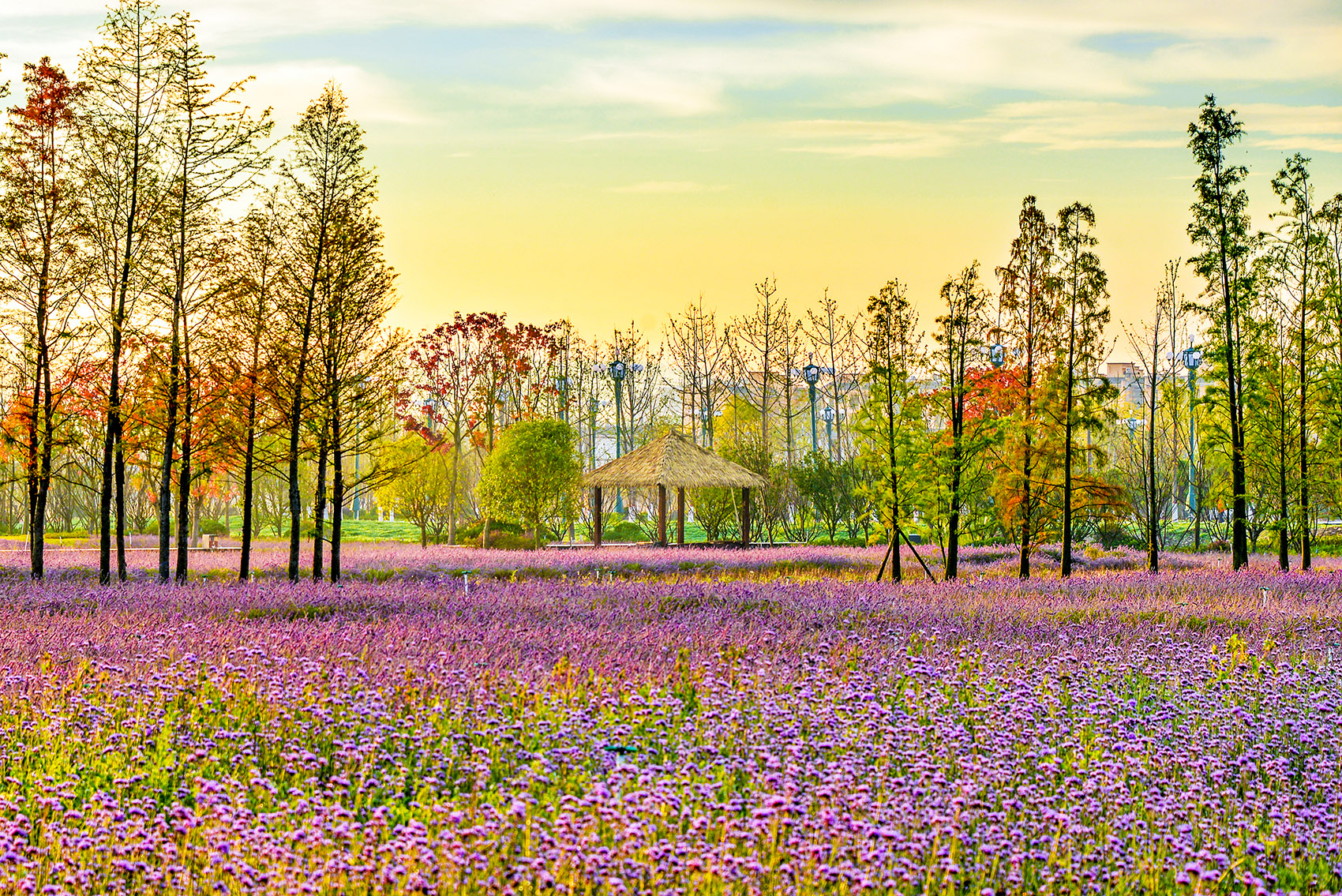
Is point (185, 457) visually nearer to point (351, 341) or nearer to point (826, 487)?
point (351, 341)

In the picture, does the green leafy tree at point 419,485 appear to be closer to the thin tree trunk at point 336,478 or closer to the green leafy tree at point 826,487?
the green leafy tree at point 826,487

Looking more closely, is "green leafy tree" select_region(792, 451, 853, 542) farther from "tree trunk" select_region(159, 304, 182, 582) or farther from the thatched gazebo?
"tree trunk" select_region(159, 304, 182, 582)

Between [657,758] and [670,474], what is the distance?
25025 mm

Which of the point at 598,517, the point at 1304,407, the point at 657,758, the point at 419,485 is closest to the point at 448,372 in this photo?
the point at 419,485

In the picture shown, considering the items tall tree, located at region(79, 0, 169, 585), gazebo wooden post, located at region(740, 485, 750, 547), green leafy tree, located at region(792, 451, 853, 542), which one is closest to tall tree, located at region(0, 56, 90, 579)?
tall tree, located at region(79, 0, 169, 585)

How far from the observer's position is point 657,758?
5.93m

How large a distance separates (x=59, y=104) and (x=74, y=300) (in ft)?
9.99

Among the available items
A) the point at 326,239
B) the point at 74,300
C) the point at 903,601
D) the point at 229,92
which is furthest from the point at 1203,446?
the point at 74,300

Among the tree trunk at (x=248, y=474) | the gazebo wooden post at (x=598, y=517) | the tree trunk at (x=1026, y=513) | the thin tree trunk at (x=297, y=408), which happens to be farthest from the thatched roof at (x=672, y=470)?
the thin tree trunk at (x=297, y=408)

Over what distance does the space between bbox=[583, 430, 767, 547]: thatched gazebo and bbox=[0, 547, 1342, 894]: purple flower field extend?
A: 66.2ft

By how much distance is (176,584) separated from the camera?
590 inches

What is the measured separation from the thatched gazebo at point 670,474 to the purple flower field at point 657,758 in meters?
20.2

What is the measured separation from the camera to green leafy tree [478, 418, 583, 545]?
104 feet

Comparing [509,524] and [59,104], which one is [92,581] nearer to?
[59,104]
